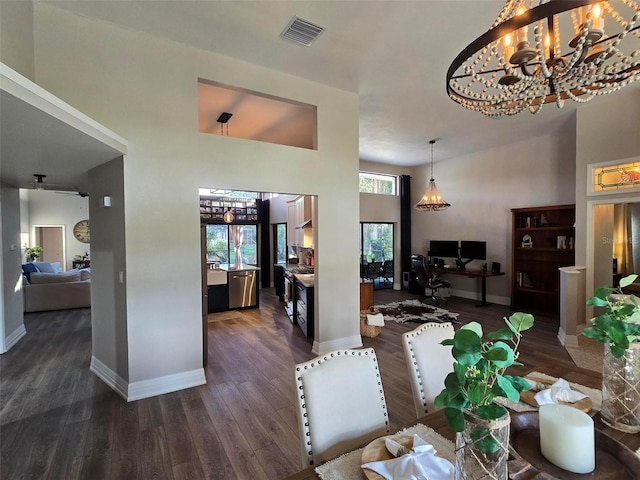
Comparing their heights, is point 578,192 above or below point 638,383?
above

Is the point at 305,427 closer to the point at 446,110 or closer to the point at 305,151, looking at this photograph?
the point at 305,151

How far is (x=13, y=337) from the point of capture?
14.4ft

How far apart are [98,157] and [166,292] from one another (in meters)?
1.45

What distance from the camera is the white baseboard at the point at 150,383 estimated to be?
293 cm

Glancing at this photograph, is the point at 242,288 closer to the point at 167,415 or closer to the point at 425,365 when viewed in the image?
the point at 167,415

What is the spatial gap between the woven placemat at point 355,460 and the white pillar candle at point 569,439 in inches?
12.5

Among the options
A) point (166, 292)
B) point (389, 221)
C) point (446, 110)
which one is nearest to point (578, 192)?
point (446, 110)

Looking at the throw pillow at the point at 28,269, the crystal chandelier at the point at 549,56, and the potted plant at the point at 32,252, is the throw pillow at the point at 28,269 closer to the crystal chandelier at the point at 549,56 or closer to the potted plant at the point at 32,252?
the potted plant at the point at 32,252

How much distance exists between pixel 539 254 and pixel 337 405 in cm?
664

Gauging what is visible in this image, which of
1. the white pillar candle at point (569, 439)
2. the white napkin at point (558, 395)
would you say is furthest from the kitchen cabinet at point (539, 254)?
the white pillar candle at point (569, 439)

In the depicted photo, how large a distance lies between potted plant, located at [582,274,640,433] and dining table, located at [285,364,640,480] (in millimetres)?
40

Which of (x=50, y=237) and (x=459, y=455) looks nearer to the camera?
(x=459, y=455)

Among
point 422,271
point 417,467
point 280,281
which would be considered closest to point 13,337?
point 280,281

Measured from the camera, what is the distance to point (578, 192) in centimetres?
464
